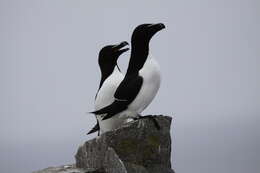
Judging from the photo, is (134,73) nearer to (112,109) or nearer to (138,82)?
(138,82)

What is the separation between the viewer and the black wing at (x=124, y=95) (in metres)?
12.8

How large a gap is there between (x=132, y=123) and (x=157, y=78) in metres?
0.97

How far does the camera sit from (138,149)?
Result: 12.9m

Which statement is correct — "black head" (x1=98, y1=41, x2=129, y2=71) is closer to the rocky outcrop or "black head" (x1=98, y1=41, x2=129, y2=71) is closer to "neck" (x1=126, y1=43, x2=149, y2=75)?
"neck" (x1=126, y1=43, x2=149, y2=75)

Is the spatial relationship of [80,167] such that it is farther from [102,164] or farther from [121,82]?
[121,82]

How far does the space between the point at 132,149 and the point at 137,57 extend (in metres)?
1.75

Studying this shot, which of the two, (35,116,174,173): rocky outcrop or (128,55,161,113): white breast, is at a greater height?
(128,55,161,113): white breast

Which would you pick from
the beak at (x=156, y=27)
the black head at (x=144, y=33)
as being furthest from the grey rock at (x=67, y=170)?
the beak at (x=156, y=27)

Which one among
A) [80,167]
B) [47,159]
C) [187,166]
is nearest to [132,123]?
[80,167]

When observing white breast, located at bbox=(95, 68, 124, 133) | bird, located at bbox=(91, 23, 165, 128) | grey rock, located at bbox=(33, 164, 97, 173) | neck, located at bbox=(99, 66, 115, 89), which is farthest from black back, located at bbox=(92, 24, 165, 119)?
grey rock, located at bbox=(33, 164, 97, 173)

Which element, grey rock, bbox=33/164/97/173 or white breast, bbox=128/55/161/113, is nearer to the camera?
white breast, bbox=128/55/161/113

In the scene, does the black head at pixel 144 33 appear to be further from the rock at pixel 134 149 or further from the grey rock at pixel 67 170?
the grey rock at pixel 67 170

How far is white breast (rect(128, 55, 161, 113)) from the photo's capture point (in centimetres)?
1277

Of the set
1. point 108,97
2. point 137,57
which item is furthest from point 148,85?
point 108,97
